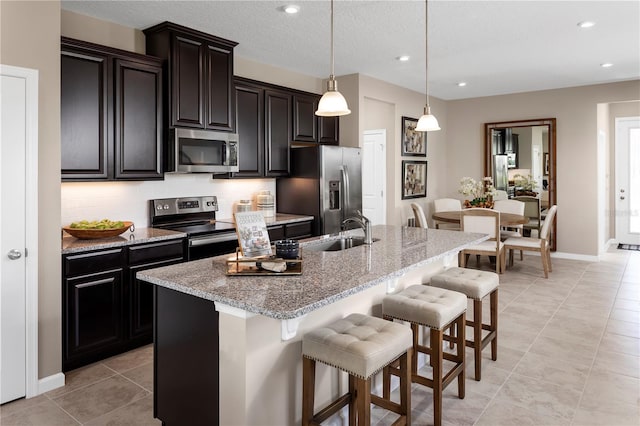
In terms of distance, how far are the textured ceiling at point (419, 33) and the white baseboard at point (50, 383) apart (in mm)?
2783

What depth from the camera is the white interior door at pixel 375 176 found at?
696 centimetres

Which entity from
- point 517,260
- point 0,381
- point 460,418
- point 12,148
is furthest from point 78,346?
point 517,260

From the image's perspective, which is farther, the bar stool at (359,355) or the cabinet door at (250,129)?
the cabinet door at (250,129)

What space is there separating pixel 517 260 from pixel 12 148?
674cm

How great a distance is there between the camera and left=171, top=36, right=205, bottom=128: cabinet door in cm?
390

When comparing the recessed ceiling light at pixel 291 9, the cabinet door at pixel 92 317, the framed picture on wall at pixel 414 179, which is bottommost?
the cabinet door at pixel 92 317

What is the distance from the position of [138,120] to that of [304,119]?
223cm

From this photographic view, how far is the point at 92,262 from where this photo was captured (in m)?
3.18

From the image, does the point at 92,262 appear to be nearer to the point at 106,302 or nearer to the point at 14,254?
the point at 106,302

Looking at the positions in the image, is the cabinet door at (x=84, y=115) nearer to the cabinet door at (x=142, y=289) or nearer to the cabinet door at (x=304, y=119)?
the cabinet door at (x=142, y=289)

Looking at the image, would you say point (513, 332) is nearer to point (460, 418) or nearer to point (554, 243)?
point (460, 418)

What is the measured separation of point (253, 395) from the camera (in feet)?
6.27

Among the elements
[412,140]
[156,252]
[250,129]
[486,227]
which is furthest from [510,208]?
[156,252]

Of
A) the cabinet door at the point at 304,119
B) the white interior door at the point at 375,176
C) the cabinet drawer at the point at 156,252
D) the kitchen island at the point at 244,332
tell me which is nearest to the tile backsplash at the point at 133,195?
the cabinet drawer at the point at 156,252
